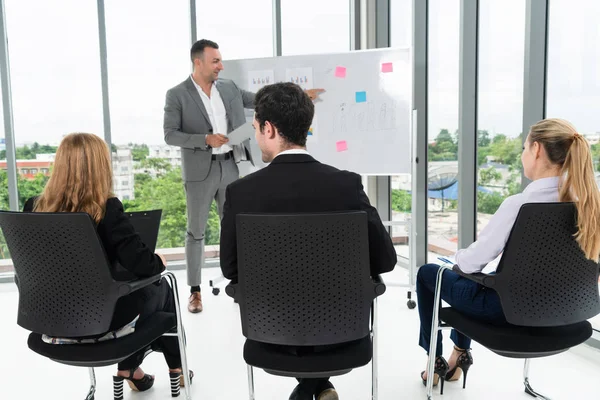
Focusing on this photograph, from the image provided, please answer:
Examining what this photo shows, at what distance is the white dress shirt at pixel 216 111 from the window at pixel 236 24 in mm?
947

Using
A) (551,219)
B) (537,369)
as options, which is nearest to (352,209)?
(551,219)

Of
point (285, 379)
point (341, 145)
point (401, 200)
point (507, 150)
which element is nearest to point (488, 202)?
point (507, 150)

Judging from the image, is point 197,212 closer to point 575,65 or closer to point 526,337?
point 526,337

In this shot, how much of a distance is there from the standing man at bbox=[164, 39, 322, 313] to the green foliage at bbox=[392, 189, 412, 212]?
5.73 feet

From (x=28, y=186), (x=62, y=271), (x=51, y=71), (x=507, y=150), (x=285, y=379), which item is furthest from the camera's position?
(x=28, y=186)

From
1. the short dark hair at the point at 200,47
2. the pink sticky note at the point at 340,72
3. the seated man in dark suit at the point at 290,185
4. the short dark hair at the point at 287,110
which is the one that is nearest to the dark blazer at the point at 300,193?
the seated man in dark suit at the point at 290,185

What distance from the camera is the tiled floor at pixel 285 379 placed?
2137 millimetres

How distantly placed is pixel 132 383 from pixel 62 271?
0.92 m

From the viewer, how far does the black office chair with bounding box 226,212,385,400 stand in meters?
1.34

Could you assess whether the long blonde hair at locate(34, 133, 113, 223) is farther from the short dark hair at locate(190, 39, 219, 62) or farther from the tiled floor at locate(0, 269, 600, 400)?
the short dark hair at locate(190, 39, 219, 62)

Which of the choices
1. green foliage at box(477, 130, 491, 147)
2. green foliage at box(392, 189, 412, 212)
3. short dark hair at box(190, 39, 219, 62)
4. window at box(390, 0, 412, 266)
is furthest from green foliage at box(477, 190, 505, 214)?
short dark hair at box(190, 39, 219, 62)

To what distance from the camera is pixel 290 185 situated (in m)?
1.45

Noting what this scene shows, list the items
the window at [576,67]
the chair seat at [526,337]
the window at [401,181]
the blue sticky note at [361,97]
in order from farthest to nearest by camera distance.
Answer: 1. the window at [401,181]
2. the blue sticky note at [361,97]
3. the window at [576,67]
4. the chair seat at [526,337]

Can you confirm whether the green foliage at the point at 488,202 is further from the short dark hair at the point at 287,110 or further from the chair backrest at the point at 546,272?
the short dark hair at the point at 287,110
